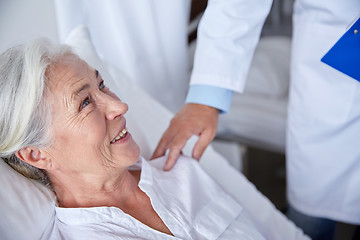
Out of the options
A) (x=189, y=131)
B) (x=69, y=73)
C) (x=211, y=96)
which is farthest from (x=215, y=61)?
(x=69, y=73)

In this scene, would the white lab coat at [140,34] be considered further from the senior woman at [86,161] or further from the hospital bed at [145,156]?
the senior woman at [86,161]

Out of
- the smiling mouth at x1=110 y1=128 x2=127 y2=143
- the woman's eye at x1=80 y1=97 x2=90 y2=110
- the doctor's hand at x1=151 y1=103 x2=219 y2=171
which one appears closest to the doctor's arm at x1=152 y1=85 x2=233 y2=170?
the doctor's hand at x1=151 y1=103 x2=219 y2=171

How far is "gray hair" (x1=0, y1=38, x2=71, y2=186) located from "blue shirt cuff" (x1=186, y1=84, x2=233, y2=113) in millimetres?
548

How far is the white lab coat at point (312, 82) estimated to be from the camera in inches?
49.7

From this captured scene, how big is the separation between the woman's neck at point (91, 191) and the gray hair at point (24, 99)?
173mm

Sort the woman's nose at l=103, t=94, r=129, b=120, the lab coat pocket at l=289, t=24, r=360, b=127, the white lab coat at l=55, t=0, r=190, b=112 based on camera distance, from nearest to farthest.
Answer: the woman's nose at l=103, t=94, r=129, b=120
the lab coat pocket at l=289, t=24, r=360, b=127
the white lab coat at l=55, t=0, r=190, b=112

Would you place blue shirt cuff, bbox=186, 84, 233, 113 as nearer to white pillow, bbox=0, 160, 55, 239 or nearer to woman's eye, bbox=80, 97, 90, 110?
woman's eye, bbox=80, 97, 90, 110

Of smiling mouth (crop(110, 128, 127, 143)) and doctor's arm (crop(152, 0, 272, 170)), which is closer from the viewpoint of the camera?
smiling mouth (crop(110, 128, 127, 143))

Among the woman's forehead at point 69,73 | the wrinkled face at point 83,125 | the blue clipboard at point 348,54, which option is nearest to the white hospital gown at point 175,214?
the wrinkled face at point 83,125

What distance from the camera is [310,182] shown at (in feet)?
4.86

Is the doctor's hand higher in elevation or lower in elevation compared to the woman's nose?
lower

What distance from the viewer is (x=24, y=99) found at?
94cm

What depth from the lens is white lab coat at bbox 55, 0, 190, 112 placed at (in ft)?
5.45

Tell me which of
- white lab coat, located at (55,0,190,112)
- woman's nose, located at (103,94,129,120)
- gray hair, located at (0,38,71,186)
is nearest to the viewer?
gray hair, located at (0,38,71,186)
